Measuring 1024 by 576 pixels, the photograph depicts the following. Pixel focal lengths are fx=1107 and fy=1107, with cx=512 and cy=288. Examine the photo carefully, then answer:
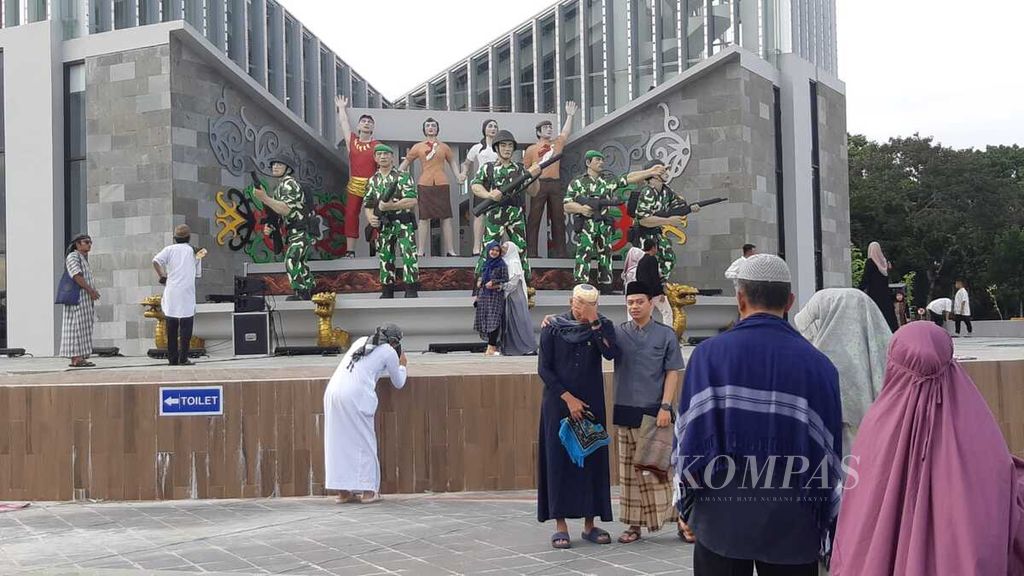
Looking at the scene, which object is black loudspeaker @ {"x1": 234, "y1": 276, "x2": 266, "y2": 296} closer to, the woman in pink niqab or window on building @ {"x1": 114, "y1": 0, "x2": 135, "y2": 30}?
the woman in pink niqab

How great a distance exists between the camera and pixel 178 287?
11516 millimetres

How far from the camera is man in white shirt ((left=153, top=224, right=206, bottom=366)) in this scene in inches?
453

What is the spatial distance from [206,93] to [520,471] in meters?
12.1

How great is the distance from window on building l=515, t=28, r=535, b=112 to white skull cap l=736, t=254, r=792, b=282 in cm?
3400

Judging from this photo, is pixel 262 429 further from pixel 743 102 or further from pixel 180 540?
Result: pixel 743 102

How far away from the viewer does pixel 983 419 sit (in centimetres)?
304

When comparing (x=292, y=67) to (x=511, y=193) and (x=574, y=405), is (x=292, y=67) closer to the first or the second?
(x=511, y=193)

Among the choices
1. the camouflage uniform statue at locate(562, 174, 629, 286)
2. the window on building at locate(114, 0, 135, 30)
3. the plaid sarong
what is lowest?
the plaid sarong

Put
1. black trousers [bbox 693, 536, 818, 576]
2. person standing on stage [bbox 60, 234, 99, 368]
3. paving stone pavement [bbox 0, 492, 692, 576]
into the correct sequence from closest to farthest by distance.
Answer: black trousers [bbox 693, 536, 818, 576] → paving stone pavement [bbox 0, 492, 692, 576] → person standing on stage [bbox 60, 234, 99, 368]

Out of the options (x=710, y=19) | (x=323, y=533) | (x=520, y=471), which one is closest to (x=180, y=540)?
(x=323, y=533)

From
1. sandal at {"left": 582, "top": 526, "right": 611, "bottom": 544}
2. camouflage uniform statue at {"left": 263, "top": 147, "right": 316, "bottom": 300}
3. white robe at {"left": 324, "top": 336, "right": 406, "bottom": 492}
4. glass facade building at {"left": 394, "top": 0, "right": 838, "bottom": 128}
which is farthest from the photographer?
glass facade building at {"left": 394, "top": 0, "right": 838, "bottom": 128}

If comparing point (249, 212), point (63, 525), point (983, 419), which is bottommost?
point (63, 525)

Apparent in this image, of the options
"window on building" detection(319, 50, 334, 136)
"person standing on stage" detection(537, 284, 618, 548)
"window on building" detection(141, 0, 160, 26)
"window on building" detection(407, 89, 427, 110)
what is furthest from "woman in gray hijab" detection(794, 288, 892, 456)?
"window on building" detection(319, 50, 334, 136)

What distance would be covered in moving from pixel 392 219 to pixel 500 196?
5.15 feet
